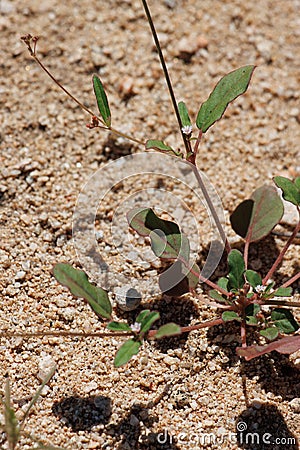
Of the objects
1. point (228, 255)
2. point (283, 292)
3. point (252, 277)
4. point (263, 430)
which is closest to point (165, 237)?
point (228, 255)

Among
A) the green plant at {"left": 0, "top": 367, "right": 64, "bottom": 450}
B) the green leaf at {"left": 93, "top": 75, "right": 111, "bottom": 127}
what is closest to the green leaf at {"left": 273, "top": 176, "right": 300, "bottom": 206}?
the green leaf at {"left": 93, "top": 75, "right": 111, "bottom": 127}

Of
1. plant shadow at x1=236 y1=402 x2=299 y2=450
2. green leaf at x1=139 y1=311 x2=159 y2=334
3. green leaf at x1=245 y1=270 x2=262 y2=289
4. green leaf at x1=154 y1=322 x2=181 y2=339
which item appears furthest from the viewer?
green leaf at x1=245 y1=270 x2=262 y2=289

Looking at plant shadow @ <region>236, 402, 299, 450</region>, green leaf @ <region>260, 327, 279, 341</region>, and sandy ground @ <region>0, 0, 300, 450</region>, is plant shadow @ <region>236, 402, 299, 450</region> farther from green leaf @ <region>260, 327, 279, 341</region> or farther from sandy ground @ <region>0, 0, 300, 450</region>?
green leaf @ <region>260, 327, 279, 341</region>

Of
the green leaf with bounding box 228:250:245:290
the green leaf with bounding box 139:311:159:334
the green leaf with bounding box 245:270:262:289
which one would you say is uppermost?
the green leaf with bounding box 228:250:245:290

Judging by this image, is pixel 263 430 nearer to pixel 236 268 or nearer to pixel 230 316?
pixel 230 316

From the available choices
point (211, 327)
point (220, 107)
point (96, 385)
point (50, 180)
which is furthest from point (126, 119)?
point (96, 385)

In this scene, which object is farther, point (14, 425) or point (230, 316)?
point (230, 316)
